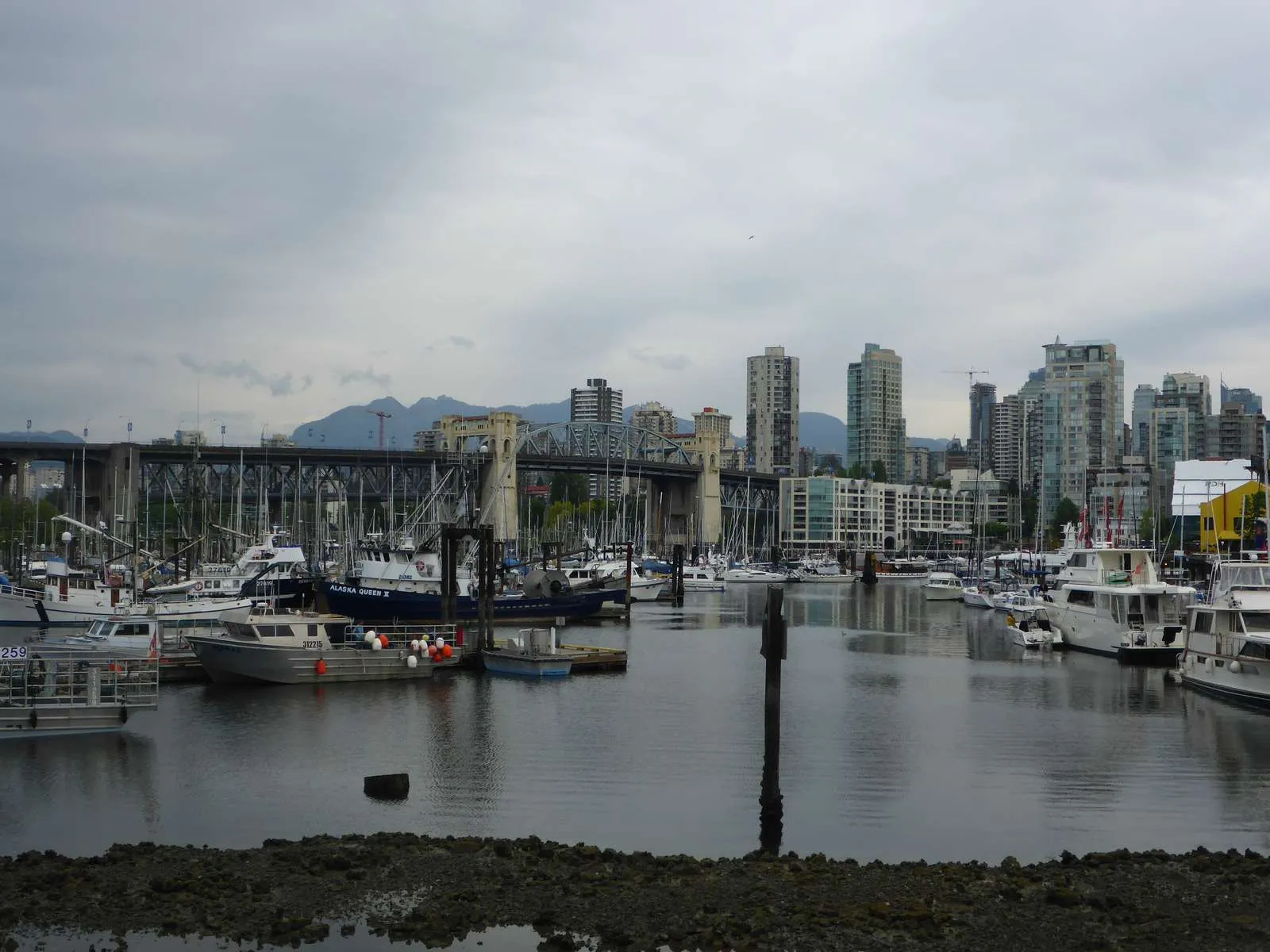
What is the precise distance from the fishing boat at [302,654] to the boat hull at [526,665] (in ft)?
6.82

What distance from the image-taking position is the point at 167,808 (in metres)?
23.1

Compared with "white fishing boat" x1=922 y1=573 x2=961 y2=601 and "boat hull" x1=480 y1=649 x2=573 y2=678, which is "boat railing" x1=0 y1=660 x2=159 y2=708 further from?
"white fishing boat" x1=922 y1=573 x2=961 y2=601

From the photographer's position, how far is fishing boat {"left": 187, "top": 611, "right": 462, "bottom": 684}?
3875cm

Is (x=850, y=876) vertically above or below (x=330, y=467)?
below

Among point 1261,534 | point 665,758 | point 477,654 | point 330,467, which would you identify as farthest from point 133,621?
point 330,467

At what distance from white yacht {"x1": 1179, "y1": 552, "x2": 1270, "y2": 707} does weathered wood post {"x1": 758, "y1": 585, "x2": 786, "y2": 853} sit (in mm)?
20229

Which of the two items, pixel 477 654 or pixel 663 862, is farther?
pixel 477 654

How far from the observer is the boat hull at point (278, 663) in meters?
38.7

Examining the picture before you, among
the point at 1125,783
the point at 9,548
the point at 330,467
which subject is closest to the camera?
the point at 1125,783

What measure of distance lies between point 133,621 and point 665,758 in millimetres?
18687

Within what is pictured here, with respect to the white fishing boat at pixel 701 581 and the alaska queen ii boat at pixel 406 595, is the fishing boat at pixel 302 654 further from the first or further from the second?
the white fishing boat at pixel 701 581

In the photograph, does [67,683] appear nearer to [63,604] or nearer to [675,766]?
[675,766]

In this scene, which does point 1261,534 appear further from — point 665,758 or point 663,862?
point 663,862

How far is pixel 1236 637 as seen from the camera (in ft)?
123
